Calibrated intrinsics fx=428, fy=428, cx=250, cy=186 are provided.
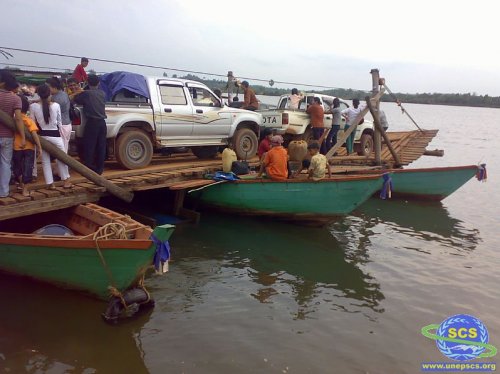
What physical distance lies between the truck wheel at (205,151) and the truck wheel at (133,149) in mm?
2447

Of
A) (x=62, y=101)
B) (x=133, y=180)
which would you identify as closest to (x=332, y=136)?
(x=133, y=180)

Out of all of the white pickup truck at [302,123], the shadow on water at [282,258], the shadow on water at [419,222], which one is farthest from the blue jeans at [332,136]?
the shadow on water at [282,258]

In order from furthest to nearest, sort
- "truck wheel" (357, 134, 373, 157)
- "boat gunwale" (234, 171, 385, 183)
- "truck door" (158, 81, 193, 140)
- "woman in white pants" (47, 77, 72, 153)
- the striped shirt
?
"truck wheel" (357, 134, 373, 157) < "truck door" (158, 81, 193, 140) < "boat gunwale" (234, 171, 385, 183) < "woman in white pants" (47, 77, 72, 153) < the striped shirt

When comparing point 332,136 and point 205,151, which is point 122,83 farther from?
point 332,136

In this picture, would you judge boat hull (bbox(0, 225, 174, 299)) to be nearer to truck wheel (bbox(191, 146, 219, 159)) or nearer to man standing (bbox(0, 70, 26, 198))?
man standing (bbox(0, 70, 26, 198))

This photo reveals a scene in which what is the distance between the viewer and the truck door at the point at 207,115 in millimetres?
9742

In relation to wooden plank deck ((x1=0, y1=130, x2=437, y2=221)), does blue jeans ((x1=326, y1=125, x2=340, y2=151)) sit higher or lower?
higher

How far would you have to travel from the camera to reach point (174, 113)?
30.3ft

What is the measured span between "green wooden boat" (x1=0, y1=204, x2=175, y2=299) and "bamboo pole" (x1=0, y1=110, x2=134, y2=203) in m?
1.18

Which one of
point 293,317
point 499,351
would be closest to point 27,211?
point 293,317

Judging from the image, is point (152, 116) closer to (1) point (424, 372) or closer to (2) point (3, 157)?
(2) point (3, 157)

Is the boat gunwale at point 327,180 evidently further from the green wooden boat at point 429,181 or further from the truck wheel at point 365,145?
the truck wheel at point 365,145

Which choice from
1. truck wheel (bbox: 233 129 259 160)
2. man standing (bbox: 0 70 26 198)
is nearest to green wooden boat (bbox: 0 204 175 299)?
man standing (bbox: 0 70 26 198)

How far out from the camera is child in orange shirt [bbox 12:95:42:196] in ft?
20.8
